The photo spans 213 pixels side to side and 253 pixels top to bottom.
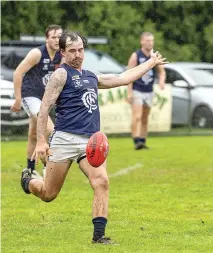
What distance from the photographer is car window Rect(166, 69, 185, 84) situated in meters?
24.6

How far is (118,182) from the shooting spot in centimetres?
1419

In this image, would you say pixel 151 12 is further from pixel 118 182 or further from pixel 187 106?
pixel 118 182

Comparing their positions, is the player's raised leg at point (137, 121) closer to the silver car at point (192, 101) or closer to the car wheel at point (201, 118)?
the silver car at point (192, 101)

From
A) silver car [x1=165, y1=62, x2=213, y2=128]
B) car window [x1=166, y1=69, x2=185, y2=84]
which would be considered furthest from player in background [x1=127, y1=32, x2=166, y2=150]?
car window [x1=166, y1=69, x2=185, y2=84]

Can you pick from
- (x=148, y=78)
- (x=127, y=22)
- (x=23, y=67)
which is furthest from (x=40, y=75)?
(x=127, y=22)

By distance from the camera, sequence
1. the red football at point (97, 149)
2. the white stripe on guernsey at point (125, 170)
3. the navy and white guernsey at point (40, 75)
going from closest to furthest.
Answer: the red football at point (97, 149)
the navy and white guernsey at point (40, 75)
the white stripe on guernsey at point (125, 170)

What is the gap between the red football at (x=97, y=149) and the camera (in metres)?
9.09

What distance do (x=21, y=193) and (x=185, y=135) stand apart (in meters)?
11.1

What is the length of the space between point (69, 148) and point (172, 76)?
15.5 meters

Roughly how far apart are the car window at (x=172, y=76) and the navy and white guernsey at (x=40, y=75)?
11.0 meters

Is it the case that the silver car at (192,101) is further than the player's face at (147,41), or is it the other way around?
the silver car at (192,101)

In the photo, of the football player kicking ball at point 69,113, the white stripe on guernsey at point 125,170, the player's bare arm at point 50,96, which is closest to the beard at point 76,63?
the football player kicking ball at point 69,113

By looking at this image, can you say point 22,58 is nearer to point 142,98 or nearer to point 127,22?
point 142,98

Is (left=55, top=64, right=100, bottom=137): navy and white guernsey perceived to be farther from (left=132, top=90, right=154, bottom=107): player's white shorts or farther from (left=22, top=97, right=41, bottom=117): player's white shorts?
(left=132, top=90, right=154, bottom=107): player's white shorts
